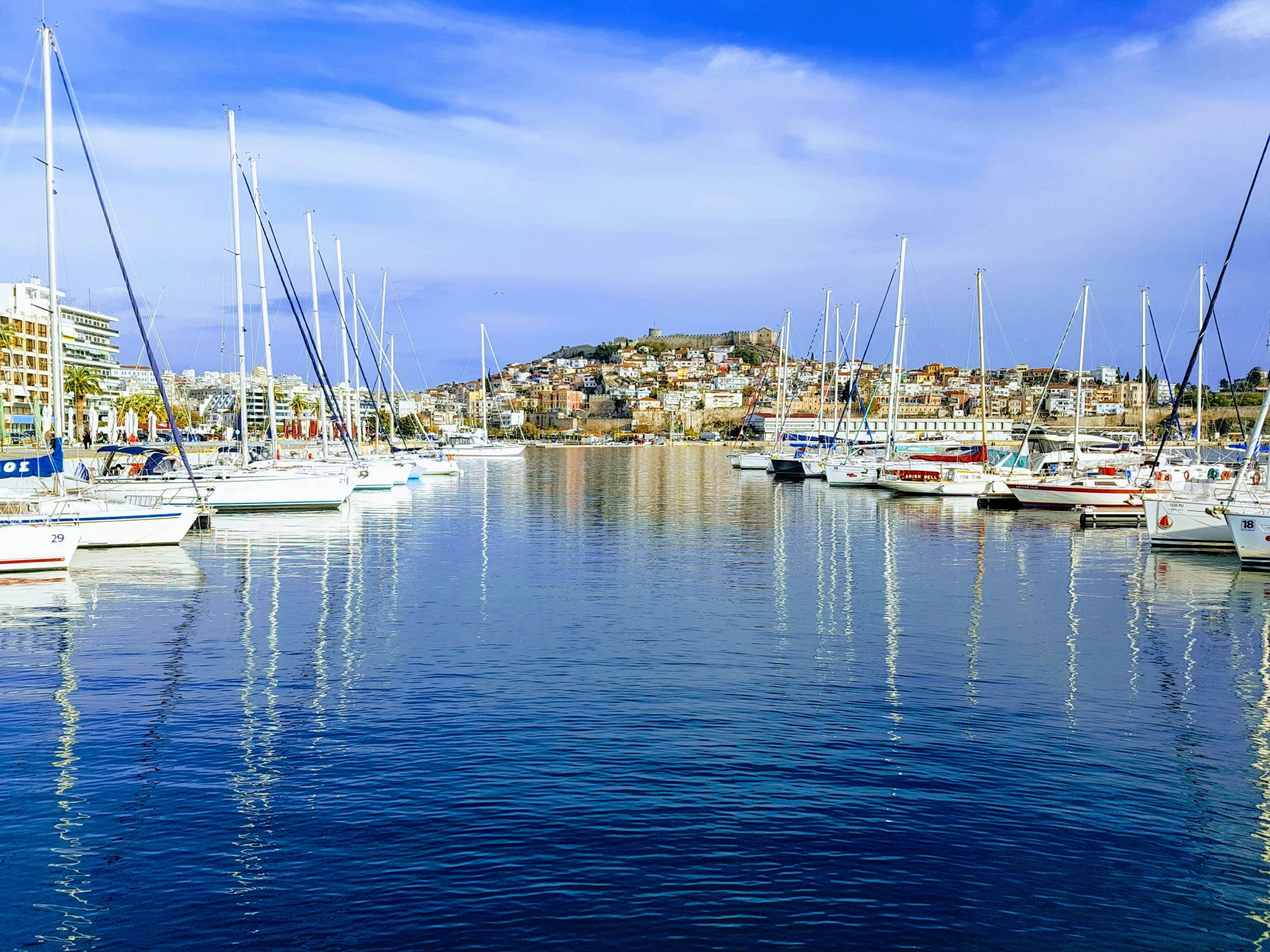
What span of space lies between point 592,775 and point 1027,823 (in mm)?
3785

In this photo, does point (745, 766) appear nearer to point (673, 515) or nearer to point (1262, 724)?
point (1262, 724)

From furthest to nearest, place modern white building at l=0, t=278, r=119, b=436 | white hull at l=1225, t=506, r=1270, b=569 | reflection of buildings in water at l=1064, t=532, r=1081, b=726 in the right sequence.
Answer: modern white building at l=0, t=278, r=119, b=436 → white hull at l=1225, t=506, r=1270, b=569 → reflection of buildings in water at l=1064, t=532, r=1081, b=726

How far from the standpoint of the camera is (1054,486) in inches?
1642

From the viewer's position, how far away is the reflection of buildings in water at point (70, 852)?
289 inches

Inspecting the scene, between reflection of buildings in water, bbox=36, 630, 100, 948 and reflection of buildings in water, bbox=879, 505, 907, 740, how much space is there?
296 inches

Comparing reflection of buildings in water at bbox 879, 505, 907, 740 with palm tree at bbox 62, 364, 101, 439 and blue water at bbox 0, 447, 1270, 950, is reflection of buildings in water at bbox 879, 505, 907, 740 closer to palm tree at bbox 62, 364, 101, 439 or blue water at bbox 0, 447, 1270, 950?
blue water at bbox 0, 447, 1270, 950

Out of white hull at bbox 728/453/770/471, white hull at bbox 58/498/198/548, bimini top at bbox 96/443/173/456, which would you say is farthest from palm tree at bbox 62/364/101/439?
white hull at bbox 58/498/198/548

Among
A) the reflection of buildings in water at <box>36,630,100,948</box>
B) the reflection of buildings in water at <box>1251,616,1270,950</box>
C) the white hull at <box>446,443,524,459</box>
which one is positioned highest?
the white hull at <box>446,443,524,459</box>

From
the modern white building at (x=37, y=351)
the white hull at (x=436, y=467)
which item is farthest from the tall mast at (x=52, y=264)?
the modern white building at (x=37, y=351)

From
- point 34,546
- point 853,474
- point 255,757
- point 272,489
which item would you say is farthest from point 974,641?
point 853,474

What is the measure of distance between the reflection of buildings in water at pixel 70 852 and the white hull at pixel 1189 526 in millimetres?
25471

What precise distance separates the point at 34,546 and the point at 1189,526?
86.5ft

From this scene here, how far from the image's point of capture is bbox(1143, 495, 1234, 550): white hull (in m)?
27.8

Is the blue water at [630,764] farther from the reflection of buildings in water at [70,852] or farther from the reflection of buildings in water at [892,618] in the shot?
the reflection of buildings in water at [892,618]
